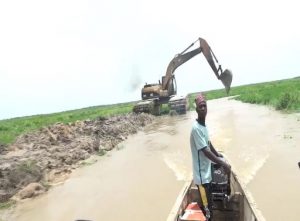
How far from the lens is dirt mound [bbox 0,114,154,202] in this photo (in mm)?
10953

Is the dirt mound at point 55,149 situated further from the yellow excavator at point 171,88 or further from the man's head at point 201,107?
the man's head at point 201,107

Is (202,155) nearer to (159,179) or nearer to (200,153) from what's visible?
(200,153)

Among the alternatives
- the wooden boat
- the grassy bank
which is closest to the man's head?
the wooden boat

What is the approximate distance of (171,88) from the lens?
28.5m

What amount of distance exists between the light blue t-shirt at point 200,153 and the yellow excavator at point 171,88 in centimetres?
1939

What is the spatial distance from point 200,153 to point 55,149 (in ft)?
34.7

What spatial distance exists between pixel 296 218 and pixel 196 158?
10.6 feet

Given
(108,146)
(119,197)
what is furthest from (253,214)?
(108,146)

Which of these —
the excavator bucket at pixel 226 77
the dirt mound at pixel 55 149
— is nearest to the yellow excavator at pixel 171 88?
the excavator bucket at pixel 226 77

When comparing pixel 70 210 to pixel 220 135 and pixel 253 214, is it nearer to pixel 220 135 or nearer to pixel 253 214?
pixel 253 214

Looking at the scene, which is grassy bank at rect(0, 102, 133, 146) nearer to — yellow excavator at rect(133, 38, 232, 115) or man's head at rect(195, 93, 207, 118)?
yellow excavator at rect(133, 38, 232, 115)

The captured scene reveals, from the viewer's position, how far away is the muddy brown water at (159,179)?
8484mm

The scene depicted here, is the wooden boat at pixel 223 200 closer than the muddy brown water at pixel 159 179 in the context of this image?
Yes

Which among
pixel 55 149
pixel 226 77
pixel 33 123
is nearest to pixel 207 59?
pixel 226 77
